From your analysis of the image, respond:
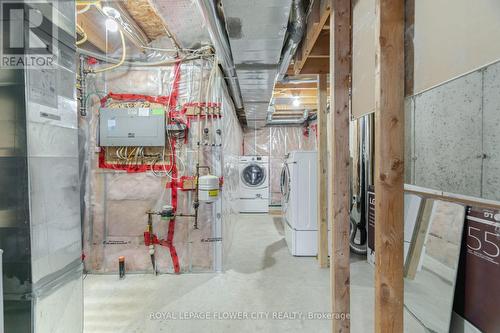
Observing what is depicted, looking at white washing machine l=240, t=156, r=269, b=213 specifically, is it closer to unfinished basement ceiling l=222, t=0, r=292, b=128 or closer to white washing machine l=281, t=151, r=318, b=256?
white washing machine l=281, t=151, r=318, b=256

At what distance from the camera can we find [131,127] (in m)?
2.77

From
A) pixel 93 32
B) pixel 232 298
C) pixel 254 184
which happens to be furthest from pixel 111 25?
pixel 254 184

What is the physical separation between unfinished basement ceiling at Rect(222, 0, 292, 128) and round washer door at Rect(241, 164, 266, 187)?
3256mm

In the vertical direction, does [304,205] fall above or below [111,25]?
below

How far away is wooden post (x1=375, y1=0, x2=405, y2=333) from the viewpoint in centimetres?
110

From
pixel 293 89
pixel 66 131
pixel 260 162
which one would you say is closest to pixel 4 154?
pixel 66 131

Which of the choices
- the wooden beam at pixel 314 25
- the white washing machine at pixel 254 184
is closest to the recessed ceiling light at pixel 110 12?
the wooden beam at pixel 314 25

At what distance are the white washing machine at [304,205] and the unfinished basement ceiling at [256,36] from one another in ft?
3.68

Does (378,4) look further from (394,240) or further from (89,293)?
(89,293)

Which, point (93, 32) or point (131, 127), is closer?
point (93, 32)

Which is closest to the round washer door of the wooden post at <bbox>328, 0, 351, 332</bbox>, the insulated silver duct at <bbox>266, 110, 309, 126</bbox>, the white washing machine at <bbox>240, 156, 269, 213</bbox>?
the white washing machine at <bbox>240, 156, 269, 213</bbox>

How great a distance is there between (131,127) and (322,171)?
2285mm

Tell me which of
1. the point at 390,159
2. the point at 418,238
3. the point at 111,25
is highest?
the point at 111,25

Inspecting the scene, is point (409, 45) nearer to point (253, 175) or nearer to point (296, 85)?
point (296, 85)
